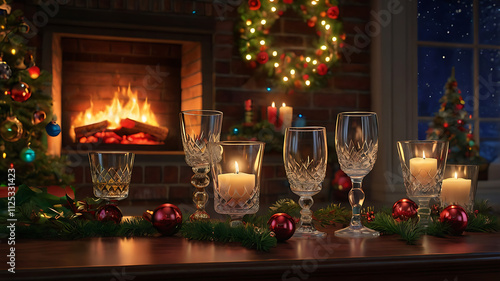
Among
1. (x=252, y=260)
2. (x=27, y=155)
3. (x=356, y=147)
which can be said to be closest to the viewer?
(x=252, y=260)

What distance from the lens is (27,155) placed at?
256 centimetres

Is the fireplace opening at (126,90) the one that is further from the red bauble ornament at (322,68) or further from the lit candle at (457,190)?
the lit candle at (457,190)

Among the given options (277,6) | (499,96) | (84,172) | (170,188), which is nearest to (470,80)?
(499,96)

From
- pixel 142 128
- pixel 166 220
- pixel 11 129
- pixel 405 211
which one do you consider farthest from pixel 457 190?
pixel 142 128

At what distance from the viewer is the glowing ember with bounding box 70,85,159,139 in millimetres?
3365

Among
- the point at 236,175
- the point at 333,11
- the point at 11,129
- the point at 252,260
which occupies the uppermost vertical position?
the point at 333,11

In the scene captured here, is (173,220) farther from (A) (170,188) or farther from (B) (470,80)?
(B) (470,80)

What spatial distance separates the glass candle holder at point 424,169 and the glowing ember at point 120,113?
255cm

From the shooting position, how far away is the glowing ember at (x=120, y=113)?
3.37 metres

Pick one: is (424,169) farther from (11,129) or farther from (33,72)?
(33,72)

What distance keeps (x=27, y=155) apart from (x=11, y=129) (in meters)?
0.17

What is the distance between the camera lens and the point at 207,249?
88 cm

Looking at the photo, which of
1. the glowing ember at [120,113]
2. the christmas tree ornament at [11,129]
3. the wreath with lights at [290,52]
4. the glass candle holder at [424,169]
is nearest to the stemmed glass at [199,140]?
the glass candle holder at [424,169]

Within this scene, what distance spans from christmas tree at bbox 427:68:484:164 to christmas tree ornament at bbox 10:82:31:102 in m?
2.59
